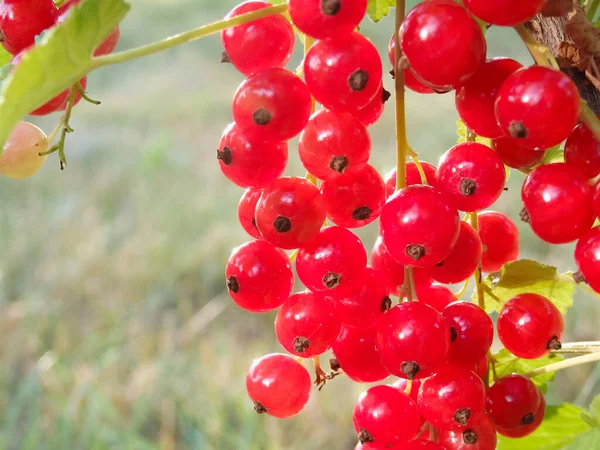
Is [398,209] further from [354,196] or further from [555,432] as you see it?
[555,432]

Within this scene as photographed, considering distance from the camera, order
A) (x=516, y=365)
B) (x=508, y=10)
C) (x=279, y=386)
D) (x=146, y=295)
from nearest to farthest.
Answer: (x=508, y=10), (x=279, y=386), (x=516, y=365), (x=146, y=295)

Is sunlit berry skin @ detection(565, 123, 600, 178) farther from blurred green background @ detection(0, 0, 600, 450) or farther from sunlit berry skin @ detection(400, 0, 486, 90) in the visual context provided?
blurred green background @ detection(0, 0, 600, 450)

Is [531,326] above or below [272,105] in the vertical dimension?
below

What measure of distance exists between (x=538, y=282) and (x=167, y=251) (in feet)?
4.42

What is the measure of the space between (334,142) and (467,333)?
11 cm

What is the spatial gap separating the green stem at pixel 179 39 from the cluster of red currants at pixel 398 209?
1cm

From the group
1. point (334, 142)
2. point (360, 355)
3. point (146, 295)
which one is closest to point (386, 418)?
point (360, 355)

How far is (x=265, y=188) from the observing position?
0.32 meters

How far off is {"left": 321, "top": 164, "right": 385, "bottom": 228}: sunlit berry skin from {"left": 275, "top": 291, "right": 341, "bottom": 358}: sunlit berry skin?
1.7 inches

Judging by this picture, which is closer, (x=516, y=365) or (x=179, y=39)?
(x=179, y=39)

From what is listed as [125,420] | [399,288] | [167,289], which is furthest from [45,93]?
[167,289]

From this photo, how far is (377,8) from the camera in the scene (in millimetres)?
356

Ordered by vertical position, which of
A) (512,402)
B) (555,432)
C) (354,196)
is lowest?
(555,432)

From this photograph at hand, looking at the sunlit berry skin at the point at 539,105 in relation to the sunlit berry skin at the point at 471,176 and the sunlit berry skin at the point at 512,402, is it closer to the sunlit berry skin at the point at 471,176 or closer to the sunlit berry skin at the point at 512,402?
the sunlit berry skin at the point at 471,176
